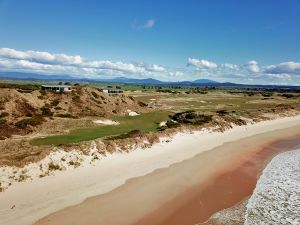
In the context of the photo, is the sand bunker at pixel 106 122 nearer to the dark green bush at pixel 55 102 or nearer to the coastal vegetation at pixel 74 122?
the coastal vegetation at pixel 74 122

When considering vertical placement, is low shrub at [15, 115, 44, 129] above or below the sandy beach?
above

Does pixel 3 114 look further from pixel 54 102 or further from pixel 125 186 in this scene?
pixel 125 186

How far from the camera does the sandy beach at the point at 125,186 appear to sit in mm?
18438

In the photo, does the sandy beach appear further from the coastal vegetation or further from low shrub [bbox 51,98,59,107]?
low shrub [bbox 51,98,59,107]

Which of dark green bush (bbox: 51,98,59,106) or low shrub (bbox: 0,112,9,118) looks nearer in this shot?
low shrub (bbox: 0,112,9,118)

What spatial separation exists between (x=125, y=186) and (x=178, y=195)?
4.05m

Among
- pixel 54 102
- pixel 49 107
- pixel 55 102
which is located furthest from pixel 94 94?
pixel 49 107

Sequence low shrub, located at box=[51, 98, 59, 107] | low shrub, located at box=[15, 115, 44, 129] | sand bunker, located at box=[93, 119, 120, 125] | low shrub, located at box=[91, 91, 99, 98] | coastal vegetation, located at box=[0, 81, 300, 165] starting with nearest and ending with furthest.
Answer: coastal vegetation, located at box=[0, 81, 300, 165]
low shrub, located at box=[15, 115, 44, 129]
sand bunker, located at box=[93, 119, 120, 125]
low shrub, located at box=[51, 98, 59, 107]
low shrub, located at box=[91, 91, 99, 98]

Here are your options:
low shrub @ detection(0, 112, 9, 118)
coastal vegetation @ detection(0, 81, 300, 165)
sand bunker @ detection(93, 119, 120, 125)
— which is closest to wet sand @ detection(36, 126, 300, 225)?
coastal vegetation @ detection(0, 81, 300, 165)

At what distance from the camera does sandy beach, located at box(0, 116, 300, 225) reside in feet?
60.5

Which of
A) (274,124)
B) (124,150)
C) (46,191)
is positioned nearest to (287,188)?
(124,150)

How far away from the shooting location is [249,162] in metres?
32.8

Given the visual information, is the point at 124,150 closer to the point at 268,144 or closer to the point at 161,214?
the point at 161,214

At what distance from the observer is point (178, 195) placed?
22.5 meters
